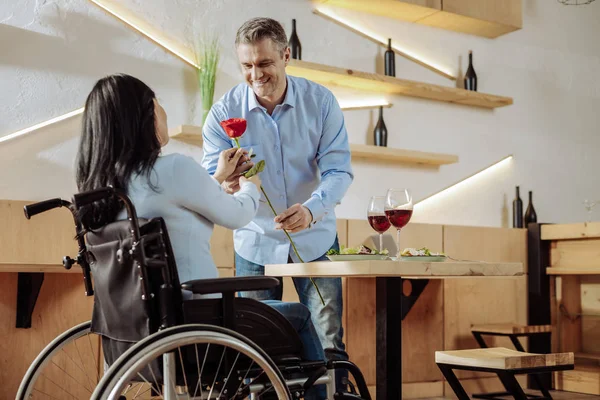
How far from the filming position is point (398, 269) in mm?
1849

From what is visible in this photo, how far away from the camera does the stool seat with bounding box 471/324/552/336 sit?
4125 millimetres

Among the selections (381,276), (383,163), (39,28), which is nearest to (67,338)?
(381,276)

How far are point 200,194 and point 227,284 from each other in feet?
0.72

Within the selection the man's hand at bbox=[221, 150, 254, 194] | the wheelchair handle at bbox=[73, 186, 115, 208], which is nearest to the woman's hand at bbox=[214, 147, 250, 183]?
the man's hand at bbox=[221, 150, 254, 194]

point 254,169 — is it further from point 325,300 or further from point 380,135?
point 380,135

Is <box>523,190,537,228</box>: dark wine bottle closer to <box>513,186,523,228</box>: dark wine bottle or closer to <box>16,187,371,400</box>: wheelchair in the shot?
<box>513,186,523,228</box>: dark wine bottle

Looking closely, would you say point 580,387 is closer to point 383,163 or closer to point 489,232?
point 489,232

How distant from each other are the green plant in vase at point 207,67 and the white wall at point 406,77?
68mm

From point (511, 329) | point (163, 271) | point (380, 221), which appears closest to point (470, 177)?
point (511, 329)

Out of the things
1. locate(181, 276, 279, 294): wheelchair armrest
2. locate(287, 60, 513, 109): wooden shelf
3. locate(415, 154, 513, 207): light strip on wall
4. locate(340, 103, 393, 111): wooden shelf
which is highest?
locate(287, 60, 513, 109): wooden shelf

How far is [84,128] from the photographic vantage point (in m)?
1.78

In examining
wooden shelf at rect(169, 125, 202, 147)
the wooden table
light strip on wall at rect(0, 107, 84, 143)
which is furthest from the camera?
wooden shelf at rect(169, 125, 202, 147)

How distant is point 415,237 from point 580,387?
1.31m

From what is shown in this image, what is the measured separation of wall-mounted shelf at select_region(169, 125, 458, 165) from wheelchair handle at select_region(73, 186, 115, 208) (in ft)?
7.46
